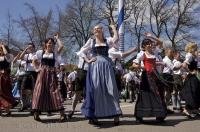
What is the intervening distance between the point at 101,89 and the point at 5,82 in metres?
3.22

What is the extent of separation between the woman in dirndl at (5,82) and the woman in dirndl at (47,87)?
4.52 ft

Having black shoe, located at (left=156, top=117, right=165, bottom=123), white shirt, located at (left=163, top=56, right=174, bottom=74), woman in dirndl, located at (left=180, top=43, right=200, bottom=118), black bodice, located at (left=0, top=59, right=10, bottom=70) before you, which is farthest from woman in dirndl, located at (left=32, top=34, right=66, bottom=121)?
white shirt, located at (left=163, top=56, right=174, bottom=74)

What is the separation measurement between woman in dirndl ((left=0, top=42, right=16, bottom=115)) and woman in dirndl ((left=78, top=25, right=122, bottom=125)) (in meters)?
2.65

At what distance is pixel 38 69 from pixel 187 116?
132 inches

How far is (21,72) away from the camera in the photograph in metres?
14.0

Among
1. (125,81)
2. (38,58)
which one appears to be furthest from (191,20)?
(38,58)

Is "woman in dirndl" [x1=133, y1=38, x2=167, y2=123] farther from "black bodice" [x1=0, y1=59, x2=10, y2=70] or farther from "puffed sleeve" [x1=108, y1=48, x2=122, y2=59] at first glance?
"black bodice" [x1=0, y1=59, x2=10, y2=70]

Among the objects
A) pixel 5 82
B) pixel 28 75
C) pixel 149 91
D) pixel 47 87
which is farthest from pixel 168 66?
pixel 5 82

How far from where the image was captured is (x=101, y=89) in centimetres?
955

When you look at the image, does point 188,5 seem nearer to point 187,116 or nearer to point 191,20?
point 191,20

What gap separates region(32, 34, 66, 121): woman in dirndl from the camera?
33.8ft

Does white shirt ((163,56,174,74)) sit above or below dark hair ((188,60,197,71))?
above

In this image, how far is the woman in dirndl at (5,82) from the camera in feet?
38.1

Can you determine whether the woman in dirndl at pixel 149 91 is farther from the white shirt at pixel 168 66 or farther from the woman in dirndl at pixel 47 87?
the white shirt at pixel 168 66
